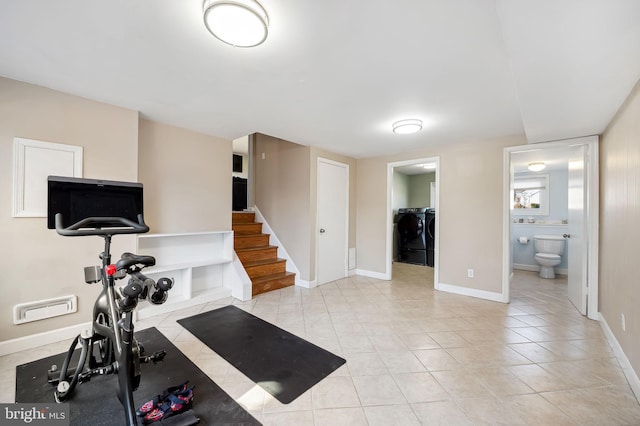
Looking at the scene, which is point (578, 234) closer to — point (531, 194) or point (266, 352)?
point (531, 194)

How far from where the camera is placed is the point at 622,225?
2.08m

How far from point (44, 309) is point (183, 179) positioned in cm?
179

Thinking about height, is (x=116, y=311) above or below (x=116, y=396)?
above

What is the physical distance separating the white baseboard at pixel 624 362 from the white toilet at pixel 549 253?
2312mm

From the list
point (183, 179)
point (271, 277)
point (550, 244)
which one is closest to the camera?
point (183, 179)

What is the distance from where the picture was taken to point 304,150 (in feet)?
13.3

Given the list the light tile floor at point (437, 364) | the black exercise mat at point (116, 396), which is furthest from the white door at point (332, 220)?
the black exercise mat at point (116, 396)

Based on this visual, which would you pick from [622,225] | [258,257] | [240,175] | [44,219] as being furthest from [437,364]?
[240,175]

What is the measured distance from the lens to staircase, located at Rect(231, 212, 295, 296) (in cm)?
381

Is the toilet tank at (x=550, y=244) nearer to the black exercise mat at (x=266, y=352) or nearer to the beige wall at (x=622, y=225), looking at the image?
the beige wall at (x=622, y=225)

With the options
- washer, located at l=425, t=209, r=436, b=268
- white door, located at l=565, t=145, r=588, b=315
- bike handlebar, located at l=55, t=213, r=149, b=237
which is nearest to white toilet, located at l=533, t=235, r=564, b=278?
white door, located at l=565, t=145, r=588, b=315

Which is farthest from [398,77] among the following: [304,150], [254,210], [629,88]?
[254,210]

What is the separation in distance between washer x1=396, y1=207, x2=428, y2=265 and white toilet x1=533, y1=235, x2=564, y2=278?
6.63ft

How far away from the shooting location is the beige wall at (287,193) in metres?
4.03
